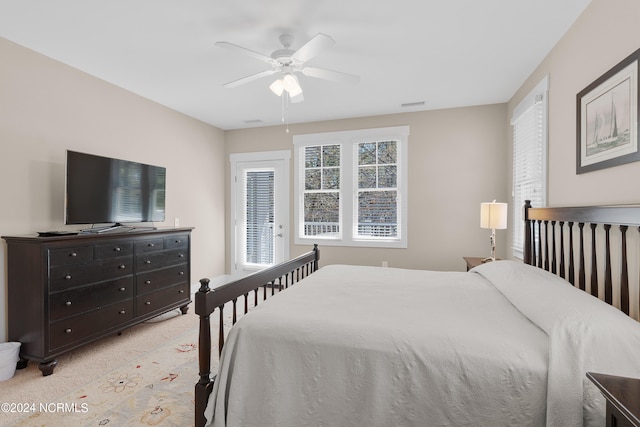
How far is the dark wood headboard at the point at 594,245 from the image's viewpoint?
1.56 m

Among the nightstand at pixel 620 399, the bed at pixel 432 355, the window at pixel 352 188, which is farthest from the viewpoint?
the window at pixel 352 188

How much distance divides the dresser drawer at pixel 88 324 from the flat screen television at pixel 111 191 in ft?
2.75

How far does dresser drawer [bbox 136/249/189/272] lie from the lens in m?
3.26

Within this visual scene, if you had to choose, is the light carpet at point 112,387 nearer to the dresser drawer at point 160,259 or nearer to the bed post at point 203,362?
the bed post at point 203,362

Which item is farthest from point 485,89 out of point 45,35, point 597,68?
point 45,35

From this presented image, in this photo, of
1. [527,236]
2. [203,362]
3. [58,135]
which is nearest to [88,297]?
[58,135]

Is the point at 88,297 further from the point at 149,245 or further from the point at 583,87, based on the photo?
the point at 583,87

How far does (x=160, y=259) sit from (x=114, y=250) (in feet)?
1.90

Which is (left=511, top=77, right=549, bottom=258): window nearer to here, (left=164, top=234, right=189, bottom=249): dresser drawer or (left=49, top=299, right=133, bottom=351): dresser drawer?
(left=164, top=234, right=189, bottom=249): dresser drawer

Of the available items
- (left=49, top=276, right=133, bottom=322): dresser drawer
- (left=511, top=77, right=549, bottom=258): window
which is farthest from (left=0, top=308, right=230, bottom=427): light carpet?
(left=511, top=77, right=549, bottom=258): window

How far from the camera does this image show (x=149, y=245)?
11.0 feet

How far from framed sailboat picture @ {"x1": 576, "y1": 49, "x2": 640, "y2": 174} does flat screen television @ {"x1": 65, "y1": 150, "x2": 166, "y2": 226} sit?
4.03 metres

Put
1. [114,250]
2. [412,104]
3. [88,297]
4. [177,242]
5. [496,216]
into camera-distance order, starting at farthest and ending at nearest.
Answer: [412,104]
[177,242]
[496,216]
[114,250]
[88,297]

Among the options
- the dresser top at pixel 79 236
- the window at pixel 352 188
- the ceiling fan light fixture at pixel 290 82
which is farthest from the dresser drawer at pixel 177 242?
the ceiling fan light fixture at pixel 290 82
